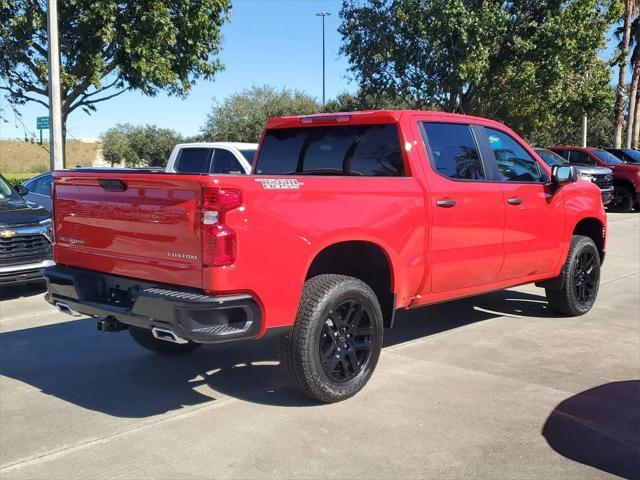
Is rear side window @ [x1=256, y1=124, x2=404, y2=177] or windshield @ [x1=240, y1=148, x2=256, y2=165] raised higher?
windshield @ [x1=240, y1=148, x2=256, y2=165]

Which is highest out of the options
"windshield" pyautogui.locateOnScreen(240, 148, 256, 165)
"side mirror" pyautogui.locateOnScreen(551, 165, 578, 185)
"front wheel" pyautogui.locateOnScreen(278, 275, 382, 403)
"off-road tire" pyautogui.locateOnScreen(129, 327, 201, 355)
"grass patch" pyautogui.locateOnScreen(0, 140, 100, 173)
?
"grass patch" pyautogui.locateOnScreen(0, 140, 100, 173)

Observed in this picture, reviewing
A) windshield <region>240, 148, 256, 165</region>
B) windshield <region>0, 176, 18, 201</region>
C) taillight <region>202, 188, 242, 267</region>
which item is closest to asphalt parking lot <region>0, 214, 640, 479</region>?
taillight <region>202, 188, 242, 267</region>

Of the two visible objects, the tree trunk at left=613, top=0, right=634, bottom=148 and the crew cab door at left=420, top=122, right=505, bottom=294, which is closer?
the crew cab door at left=420, top=122, right=505, bottom=294

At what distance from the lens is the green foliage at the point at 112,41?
1688 centimetres

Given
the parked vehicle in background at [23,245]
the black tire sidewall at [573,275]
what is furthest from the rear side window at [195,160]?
the black tire sidewall at [573,275]

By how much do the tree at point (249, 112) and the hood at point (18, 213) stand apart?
117ft

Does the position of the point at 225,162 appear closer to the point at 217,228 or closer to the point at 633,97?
the point at 217,228

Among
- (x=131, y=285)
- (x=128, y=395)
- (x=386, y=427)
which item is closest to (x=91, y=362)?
(x=128, y=395)

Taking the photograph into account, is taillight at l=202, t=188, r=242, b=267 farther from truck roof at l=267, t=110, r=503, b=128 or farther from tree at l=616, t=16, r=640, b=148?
tree at l=616, t=16, r=640, b=148

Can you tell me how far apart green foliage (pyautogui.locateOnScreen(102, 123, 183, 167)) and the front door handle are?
166 feet

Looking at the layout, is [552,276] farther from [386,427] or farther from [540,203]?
[386,427]

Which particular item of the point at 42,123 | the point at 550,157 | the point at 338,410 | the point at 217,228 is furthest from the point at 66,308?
the point at 550,157

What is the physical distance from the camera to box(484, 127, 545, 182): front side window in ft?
19.3

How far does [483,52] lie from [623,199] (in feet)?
21.9
